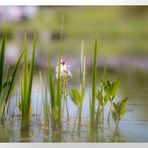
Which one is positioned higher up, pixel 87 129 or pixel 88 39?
pixel 88 39

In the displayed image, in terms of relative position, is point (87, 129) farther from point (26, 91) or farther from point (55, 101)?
point (26, 91)

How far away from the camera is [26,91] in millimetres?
4043

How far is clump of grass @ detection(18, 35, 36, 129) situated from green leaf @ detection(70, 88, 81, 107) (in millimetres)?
199

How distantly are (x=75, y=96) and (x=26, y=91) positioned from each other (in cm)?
23

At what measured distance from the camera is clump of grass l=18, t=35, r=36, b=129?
4039mm

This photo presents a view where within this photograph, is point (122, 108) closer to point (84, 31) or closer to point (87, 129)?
point (87, 129)

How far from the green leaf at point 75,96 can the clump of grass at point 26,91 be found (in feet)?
0.65

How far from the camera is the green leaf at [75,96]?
4.03 metres

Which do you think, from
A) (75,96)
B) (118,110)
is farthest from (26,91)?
(118,110)
